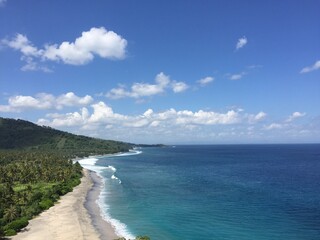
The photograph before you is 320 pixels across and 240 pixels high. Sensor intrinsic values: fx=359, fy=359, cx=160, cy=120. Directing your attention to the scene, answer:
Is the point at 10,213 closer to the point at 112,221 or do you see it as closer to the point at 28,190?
the point at 112,221

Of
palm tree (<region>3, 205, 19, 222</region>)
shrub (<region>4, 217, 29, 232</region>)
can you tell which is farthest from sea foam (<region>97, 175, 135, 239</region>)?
palm tree (<region>3, 205, 19, 222</region>)

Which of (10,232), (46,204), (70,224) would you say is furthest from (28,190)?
(10,232)

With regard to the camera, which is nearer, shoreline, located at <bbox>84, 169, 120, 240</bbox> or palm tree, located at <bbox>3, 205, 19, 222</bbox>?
shoreline, located at <bbox>84, 169, 120, 240</bbox>

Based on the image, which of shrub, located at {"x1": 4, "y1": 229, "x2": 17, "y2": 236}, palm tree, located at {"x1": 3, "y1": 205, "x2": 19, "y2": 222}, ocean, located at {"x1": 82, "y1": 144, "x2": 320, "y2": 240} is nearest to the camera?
shrub, located at {"x1": 4, "y1": 229, "x2": 17, "y2": 236}

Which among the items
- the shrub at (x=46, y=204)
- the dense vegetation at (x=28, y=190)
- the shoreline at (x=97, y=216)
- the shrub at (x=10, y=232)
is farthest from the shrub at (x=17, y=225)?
the shrub at (x=46, y=204)

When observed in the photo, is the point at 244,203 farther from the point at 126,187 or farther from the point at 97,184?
the point at 97,184

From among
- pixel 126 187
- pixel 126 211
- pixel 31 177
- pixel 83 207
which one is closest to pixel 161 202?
pixel 126 211

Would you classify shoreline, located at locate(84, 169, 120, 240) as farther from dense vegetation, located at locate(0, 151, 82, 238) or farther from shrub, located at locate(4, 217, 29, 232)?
shrub, located at locate(4, 217, 29, 232)

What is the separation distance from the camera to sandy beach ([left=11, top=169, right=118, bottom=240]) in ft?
195

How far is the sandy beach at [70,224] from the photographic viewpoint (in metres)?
59.5

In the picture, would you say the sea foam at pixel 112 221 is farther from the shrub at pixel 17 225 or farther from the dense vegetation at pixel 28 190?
the shrub at pixel 17 225

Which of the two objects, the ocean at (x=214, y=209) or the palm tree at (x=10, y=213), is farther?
the palm tree at (x=10, y=213)

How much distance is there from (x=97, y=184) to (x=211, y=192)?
40.7 meters

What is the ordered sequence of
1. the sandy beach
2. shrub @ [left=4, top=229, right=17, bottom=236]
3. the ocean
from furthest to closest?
the ocean < shrub @ [left=4, top=229, right=17, bottom=236] < the sandy beach
